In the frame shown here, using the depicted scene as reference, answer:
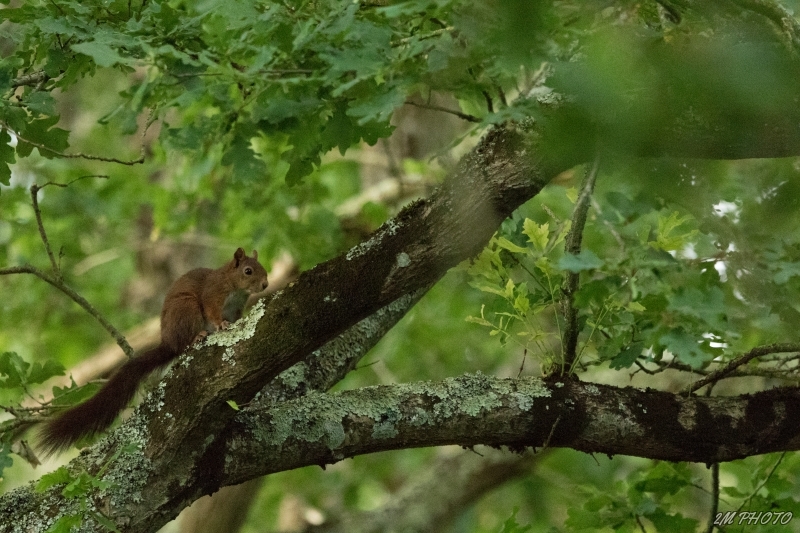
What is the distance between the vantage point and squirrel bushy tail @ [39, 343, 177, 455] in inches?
111

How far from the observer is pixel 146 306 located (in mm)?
7316

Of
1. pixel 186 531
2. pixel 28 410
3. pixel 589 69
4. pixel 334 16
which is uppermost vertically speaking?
pixel 589 69

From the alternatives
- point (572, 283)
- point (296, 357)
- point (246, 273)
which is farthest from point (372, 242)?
point (246, 273)

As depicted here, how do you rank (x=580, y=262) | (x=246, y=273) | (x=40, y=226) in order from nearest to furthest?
(x=580, y=262) < (x=40, y=226) < (x=246, y=273)

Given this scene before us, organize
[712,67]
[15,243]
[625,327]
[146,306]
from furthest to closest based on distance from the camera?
[146,306] → [15,243] → [625,327] → [712,67]

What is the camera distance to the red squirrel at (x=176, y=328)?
2.85 m

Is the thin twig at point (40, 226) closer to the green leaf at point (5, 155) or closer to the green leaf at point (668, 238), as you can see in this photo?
the green leaf at point (5, 155)

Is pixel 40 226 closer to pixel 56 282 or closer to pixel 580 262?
pixel 56 282

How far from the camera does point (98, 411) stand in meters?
2.91

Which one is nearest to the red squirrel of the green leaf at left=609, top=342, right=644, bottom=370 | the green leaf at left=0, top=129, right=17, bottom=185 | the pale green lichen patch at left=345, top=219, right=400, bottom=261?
the green leaf at left=0, top=129, right=17, bottom=185

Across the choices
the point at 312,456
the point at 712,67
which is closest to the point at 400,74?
the point at 712,67

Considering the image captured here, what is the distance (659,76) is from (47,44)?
1.85 metres

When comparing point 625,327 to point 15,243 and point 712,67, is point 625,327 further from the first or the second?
point 15,243

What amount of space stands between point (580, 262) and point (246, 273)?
2.66 meters
